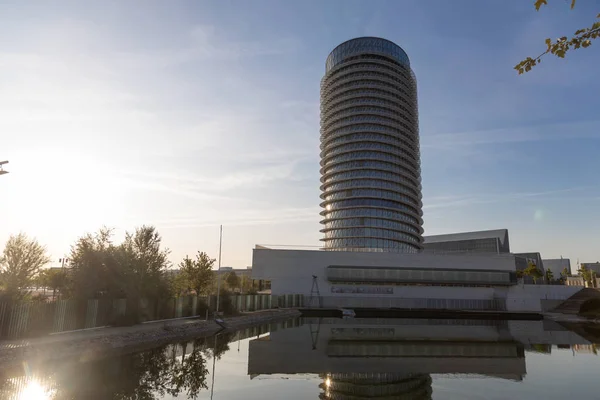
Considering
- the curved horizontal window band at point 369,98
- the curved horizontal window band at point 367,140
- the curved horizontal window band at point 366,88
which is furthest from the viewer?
the curved horizontal window band at point 366,88

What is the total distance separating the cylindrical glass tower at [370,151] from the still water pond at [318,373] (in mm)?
68928

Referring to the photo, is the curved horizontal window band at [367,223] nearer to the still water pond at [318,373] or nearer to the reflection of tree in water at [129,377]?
the still water pond at [318,373]

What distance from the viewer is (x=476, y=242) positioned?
158250 mm

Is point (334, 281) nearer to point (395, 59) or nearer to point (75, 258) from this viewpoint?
point (75, 258)

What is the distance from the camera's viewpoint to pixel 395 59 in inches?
4434

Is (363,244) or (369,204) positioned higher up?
(369,204)

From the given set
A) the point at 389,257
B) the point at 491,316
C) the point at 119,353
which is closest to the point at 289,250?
the point at 389,257

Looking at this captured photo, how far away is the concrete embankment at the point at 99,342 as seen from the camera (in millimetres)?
19047

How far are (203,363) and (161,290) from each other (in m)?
17.9

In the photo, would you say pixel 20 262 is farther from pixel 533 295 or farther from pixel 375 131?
pixel 375 131

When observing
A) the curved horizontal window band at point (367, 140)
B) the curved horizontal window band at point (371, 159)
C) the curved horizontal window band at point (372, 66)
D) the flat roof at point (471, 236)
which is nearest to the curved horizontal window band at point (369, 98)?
the curved horizontal window band at point (372, 66)

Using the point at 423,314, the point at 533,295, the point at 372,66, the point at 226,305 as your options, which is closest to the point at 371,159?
the point at 372,66

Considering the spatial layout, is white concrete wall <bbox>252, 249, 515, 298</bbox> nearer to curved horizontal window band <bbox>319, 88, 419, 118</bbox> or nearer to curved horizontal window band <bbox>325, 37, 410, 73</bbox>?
curved horizontal window band <bbox>319, 88, 419, 118</bbox>

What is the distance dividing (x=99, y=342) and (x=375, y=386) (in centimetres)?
1646
